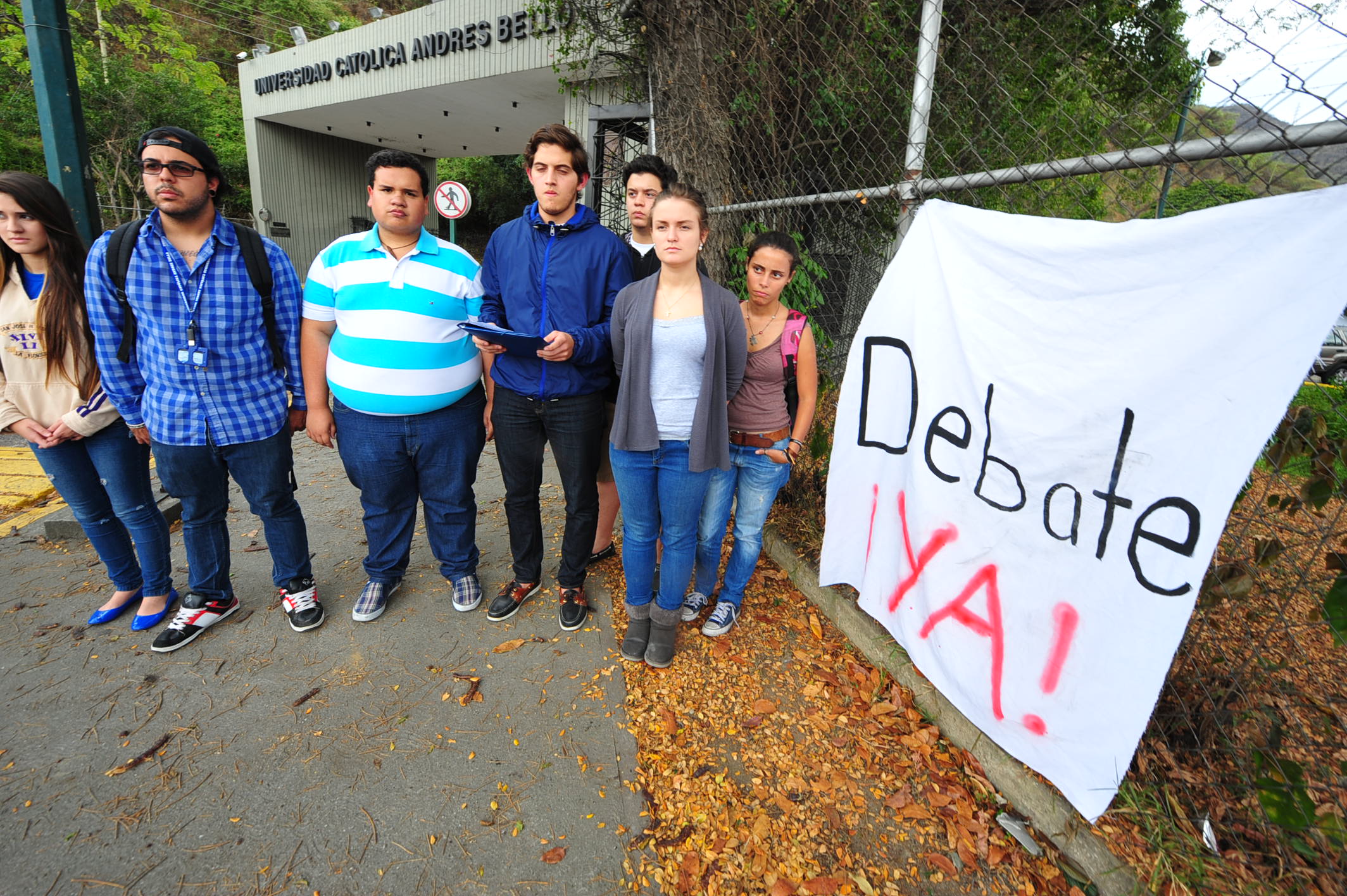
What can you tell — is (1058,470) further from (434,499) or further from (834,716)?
(434,499)

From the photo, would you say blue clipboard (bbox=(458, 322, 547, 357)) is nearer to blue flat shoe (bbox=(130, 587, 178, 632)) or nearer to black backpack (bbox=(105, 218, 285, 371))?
black backpack (bbox=(105, 218, 285, 371))

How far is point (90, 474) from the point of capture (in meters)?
2.80

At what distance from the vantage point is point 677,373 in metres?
A: 2.43

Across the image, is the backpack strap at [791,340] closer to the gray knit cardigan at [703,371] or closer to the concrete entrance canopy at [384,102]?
the gray knit cardigan at [703,371]

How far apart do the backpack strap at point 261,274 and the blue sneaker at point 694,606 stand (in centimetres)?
221

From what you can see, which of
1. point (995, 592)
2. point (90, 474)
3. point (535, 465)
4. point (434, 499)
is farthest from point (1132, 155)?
point (90, 474)

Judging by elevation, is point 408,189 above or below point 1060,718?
above

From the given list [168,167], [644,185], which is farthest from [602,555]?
[168,167]

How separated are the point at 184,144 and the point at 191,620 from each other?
2040 millimetres

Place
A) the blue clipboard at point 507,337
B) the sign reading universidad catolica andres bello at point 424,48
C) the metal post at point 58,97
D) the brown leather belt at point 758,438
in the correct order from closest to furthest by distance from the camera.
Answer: the blue clipboard at point 507,337
the brown leather belt at point 758,438
the metal post at point 58,97
the sign reading universidad catolica andres bello at point 424,48

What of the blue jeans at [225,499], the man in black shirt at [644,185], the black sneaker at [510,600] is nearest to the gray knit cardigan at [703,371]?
the man in black shirt at [644,185]

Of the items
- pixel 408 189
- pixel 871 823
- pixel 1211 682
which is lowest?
pixel 871 823

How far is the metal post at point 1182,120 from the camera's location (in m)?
1.60

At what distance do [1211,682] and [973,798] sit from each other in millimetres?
1091
